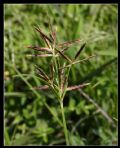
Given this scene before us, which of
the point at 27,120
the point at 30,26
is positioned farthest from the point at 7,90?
the point at 30,26

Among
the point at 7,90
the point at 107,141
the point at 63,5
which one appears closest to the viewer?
the point at 107,141

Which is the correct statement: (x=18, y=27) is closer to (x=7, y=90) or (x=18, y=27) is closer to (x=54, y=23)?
(x=54, y=23)

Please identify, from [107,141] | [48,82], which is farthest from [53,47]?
[107,141]

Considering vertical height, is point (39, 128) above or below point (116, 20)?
below

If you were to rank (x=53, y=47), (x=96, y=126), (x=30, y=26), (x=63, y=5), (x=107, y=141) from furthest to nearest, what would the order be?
(x=63, y=5) → (x=30, y=26) → (x=96, y=126) → (x=107, y=141) → (x=53, y=47)

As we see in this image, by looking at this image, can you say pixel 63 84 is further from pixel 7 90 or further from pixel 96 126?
pixel 7 90

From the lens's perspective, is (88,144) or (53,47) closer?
(53,47)

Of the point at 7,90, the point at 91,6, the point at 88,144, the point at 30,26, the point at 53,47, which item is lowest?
the point at 88,144
